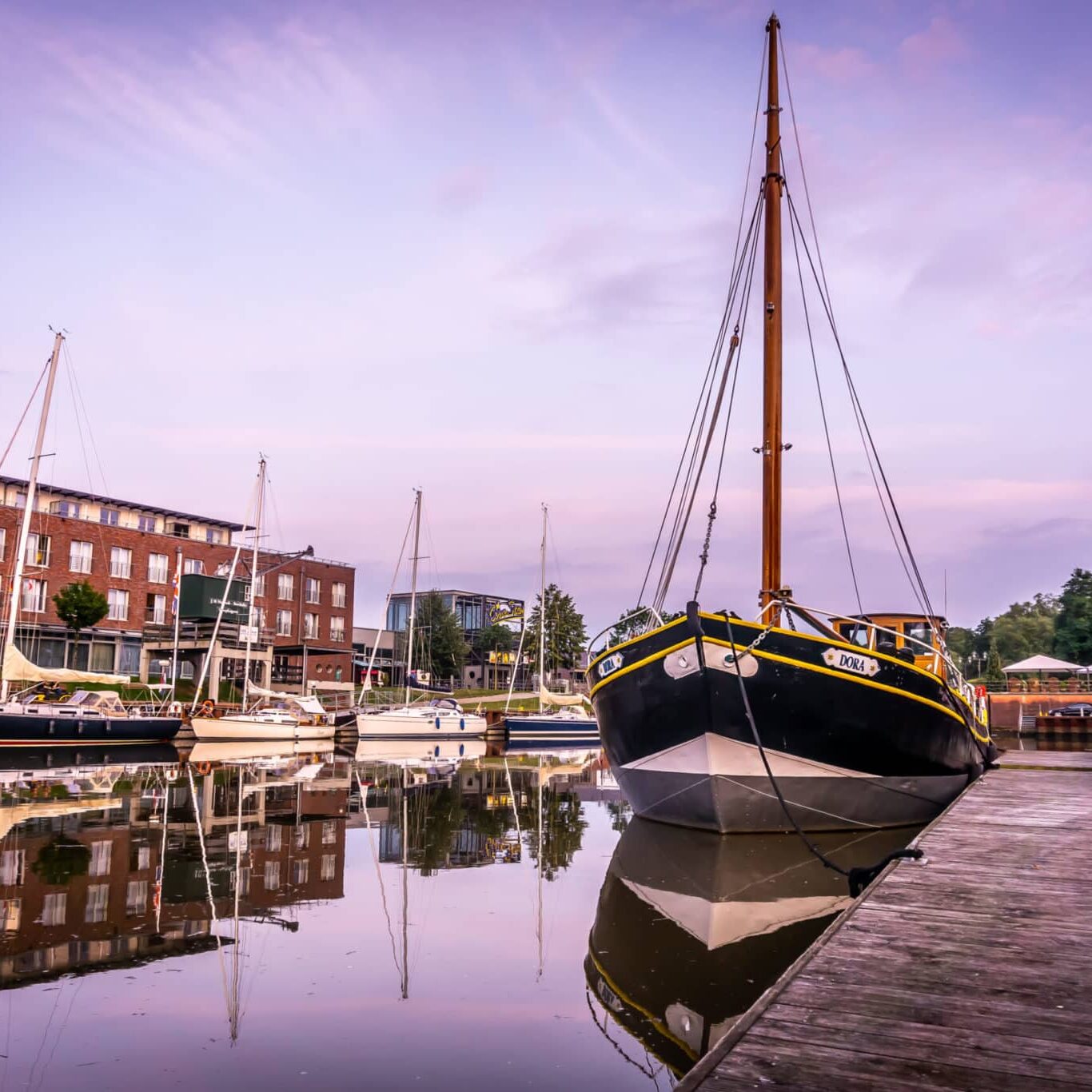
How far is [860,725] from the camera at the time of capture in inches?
599

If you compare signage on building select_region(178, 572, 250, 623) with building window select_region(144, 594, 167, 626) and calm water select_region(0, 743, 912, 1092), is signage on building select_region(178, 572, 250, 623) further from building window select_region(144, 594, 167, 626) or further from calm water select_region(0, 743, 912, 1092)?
calm water select_region(0, 743, 912, 1092)

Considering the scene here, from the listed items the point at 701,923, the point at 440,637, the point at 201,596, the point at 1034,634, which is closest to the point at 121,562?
the point at 201,596

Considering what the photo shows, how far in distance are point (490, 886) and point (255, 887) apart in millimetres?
2759

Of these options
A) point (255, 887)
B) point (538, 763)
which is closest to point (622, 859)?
point (255, 887)

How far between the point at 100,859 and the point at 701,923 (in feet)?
26.4

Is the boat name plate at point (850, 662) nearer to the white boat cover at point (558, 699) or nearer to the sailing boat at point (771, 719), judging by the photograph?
the sailing boat at point (771, 719)

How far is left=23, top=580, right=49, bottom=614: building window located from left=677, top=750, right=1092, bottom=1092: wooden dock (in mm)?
54014

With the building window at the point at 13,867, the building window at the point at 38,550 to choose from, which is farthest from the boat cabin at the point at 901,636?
the building window at the point at 38,550

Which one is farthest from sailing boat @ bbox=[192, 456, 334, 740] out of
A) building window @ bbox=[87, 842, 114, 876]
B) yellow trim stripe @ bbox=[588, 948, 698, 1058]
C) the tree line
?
the tree line

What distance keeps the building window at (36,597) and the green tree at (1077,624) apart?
86291 mm

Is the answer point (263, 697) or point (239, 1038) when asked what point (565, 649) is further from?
point (239, 1038)

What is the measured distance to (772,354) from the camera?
19.1m

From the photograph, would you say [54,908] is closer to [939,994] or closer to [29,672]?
[939,994]

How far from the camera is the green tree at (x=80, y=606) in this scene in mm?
51125
